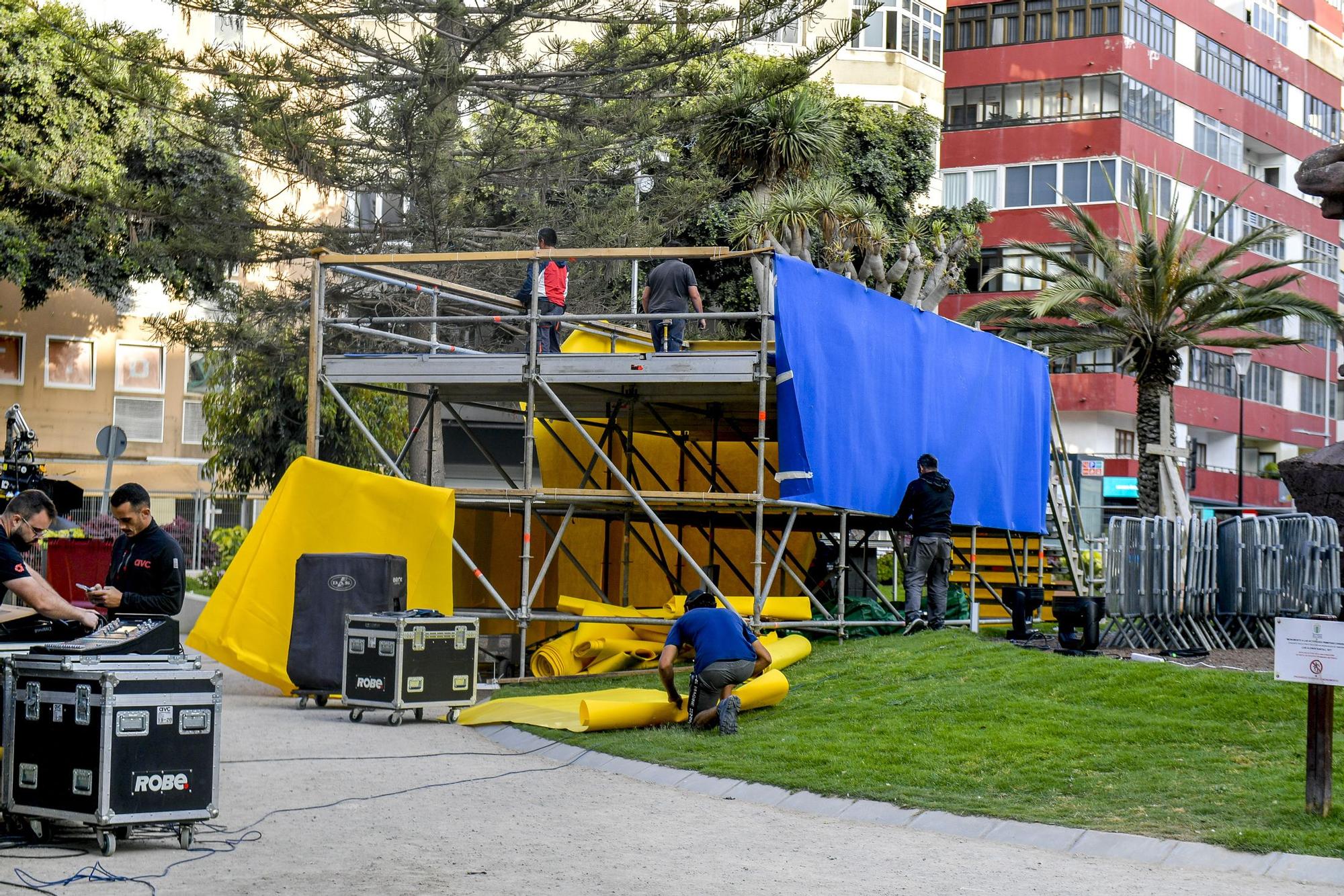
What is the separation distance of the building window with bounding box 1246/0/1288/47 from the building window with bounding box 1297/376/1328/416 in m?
12.3

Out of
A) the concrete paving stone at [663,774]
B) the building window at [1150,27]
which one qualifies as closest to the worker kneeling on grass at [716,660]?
the concrete paving stone at [663,774]

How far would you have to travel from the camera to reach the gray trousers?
1802cm

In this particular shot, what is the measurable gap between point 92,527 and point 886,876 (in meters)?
24.9

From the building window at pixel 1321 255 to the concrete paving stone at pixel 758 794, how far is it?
55380 mm

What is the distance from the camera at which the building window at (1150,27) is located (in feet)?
171

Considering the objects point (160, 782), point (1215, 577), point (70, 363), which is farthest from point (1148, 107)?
Answer: point (160, 782)

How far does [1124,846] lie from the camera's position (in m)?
8.70

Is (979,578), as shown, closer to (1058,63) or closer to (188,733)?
(188,733)

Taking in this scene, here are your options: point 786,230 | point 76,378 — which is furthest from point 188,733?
point 76,378

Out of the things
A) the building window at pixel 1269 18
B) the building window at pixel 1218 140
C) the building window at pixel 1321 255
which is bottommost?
the building window at pixel 1321 255

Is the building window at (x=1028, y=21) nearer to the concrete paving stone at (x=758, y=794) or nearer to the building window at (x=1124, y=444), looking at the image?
the building window at (x=1124, y=444)

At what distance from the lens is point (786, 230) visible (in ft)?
110

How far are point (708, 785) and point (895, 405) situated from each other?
8.60m

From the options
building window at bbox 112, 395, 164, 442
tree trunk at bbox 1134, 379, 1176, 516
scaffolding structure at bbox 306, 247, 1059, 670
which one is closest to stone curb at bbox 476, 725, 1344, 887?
scaffolding structure at bbox 306, 247, 1059, 670
